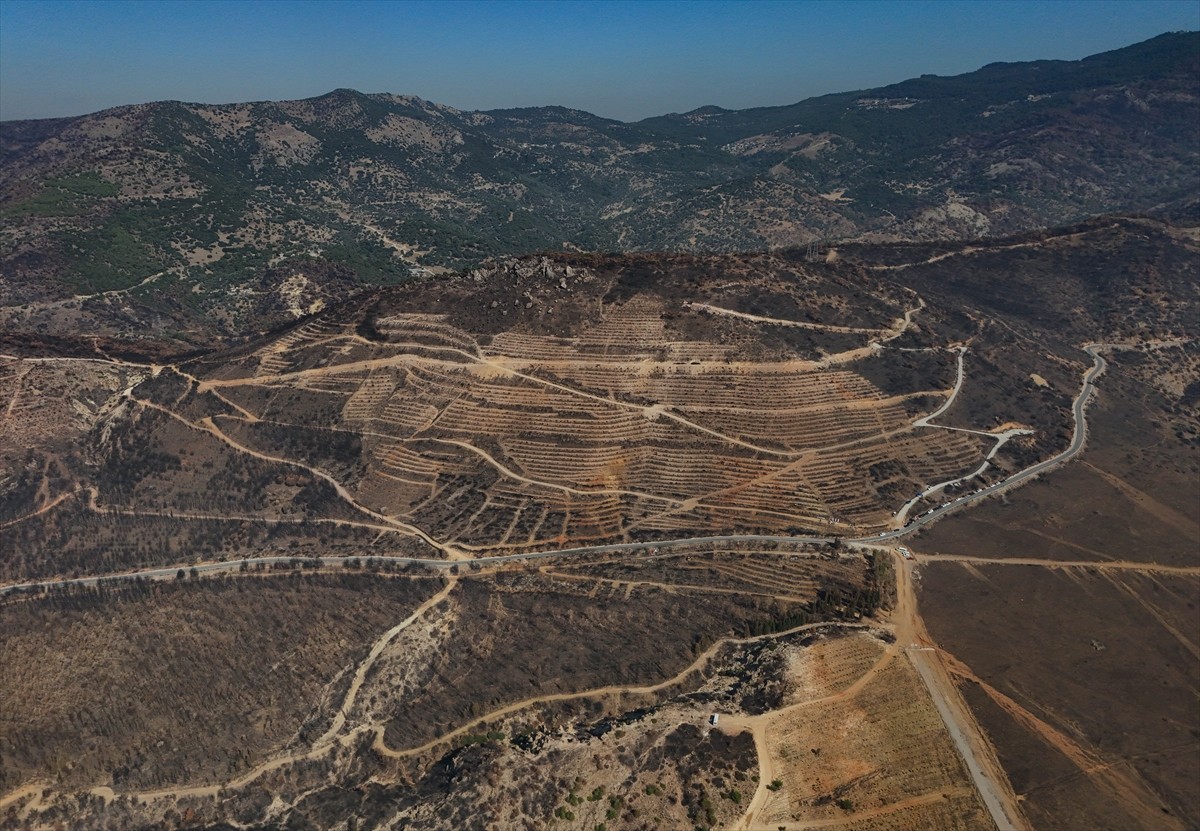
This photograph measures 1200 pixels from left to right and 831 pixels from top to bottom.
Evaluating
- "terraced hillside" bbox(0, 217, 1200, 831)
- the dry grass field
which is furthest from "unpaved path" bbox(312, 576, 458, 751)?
the dry grass field

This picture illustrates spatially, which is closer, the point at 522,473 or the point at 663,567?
the point at 663,567

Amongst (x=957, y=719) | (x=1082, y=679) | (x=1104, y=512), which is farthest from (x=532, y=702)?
(x=1104, y=512)

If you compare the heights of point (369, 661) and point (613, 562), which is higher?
point (613, 562)

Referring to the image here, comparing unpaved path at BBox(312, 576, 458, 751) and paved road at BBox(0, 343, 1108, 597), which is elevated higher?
paved road at BBox(0, 343, 1108, 597)

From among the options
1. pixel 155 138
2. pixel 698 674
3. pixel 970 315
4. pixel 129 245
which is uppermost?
pixel 155 138

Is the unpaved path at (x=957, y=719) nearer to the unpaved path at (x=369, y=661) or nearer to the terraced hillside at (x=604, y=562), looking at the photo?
the terraced hillside at (x=604, y=562)

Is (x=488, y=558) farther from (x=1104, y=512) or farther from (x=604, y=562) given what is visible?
(x=1104, y=512)

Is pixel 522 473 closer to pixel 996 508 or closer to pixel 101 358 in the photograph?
pixel 996 508

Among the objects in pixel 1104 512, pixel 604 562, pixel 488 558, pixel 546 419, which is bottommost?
pixel 604 562

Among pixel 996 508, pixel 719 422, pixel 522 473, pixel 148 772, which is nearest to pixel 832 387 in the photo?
pixel 719 422

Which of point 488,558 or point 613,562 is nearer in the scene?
point 613,562

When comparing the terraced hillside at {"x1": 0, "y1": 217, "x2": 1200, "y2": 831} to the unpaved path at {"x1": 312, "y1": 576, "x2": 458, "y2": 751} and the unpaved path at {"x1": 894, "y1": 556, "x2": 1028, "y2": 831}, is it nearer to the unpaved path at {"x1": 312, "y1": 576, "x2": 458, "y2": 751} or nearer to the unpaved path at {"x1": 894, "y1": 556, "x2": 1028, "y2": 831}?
the unpaved path at {"x1": 894, "y1": 556, "x2": 1028, "y2": 831}
